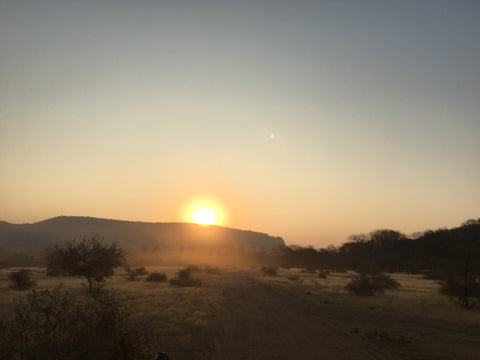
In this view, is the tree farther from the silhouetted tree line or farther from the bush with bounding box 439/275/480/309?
the silhouetted tree line

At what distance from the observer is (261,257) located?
108625mm

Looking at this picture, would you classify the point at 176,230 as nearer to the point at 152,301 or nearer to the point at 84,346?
the point at 152,301

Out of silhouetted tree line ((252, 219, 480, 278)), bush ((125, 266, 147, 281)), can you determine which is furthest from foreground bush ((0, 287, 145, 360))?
silhouetted tree line ((252, 219, 480, 278))

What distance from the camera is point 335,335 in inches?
536

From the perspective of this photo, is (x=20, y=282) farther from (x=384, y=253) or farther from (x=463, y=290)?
(x=384, y=253)

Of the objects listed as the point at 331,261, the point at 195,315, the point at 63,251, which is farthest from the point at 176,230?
the point at 195,315

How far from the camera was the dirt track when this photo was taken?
1100 cm

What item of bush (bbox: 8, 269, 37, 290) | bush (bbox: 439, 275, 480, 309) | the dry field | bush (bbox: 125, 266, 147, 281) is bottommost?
bush (bbox: 125, 266, 147, 281)

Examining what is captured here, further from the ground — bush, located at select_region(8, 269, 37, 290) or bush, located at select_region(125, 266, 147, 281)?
bush, located at select_region(8, 269, 37, 290)

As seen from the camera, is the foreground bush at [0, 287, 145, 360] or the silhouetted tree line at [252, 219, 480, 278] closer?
the foreground bush at [0, 287, 145, 360]

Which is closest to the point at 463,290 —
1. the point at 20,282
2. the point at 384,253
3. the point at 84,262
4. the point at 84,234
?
the point at 84,262

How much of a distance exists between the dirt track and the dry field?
1.3 inches

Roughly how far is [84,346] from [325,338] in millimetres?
9435

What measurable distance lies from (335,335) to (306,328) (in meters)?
1.62
